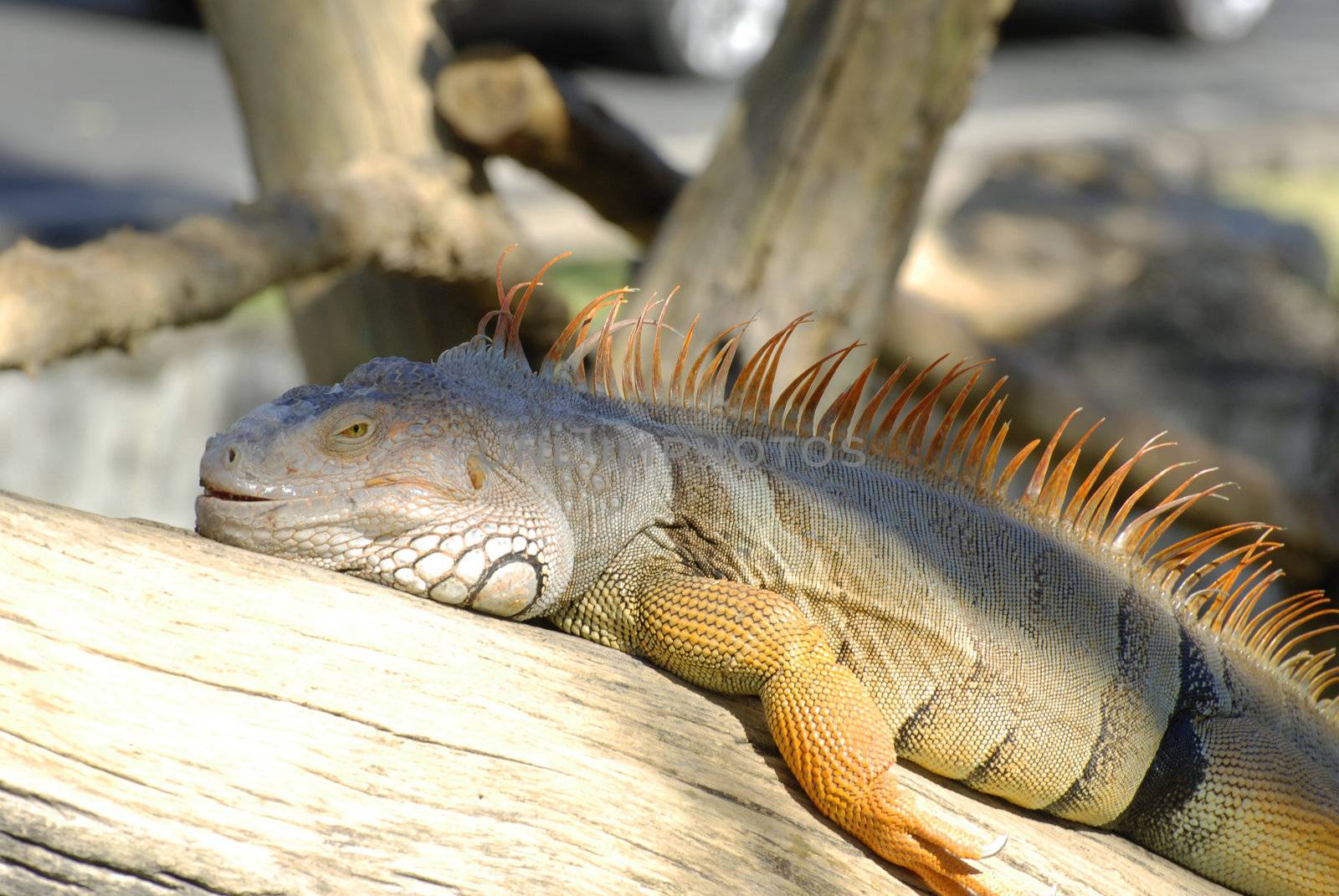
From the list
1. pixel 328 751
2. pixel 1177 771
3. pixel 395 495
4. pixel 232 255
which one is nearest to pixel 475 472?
pixel 395 495

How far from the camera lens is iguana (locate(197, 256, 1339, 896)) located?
3033mm

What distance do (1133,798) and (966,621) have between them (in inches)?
30.6

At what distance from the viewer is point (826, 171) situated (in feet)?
17.2

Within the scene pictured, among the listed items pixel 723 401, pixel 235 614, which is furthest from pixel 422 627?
pixel 723 401

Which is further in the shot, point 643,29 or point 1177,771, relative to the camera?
point 643,29

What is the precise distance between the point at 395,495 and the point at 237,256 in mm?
1975

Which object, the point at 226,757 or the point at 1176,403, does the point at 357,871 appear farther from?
the point at 1176,403

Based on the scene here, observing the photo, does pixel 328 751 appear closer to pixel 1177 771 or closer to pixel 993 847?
pixel 993 847

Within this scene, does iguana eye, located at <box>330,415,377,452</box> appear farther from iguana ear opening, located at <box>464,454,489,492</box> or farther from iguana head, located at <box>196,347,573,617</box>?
iguana ear opening, located at <box>464,454,489,492</box>

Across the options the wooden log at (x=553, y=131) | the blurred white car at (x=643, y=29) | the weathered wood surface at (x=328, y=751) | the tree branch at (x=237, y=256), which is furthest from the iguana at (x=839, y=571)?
the blurred white car at (x=643, y=29)

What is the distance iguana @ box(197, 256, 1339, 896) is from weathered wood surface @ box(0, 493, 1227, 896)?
14cm

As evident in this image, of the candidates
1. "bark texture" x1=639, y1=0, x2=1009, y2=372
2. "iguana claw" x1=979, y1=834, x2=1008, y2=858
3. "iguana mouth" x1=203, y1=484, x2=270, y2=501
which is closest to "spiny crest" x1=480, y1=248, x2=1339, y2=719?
"iguana mouth" x1=203, y1=484, x2=270, y2=501

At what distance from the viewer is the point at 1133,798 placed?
361 centimetres

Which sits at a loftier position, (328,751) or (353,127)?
(353,127)
